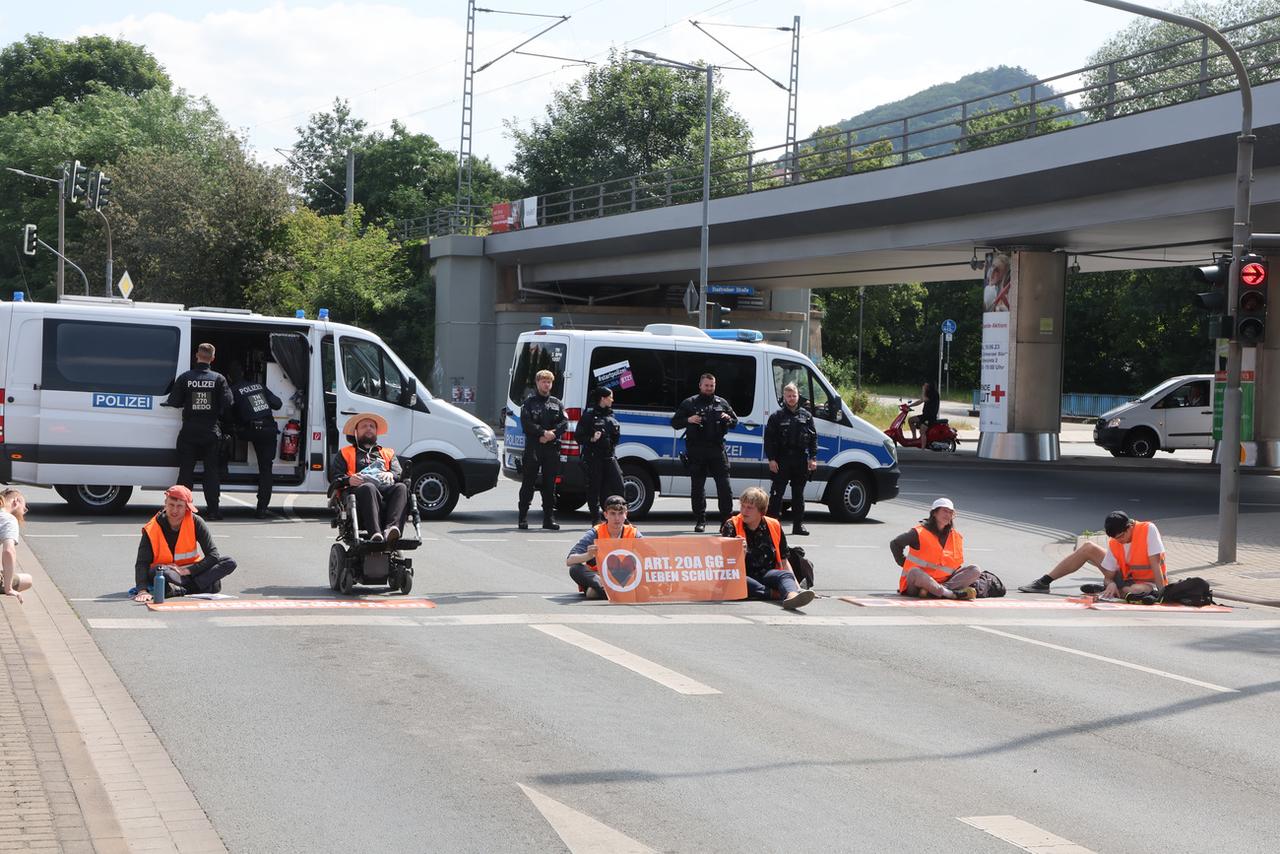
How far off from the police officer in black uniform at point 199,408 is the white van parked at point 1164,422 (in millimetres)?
25935

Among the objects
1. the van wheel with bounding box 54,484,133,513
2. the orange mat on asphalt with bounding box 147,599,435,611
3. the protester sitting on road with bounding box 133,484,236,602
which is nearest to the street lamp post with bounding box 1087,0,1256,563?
the orange mat on asphalt with bounding box 147,599,435,611

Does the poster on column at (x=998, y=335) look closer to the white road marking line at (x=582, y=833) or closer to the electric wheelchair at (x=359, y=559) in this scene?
the electric wheelchair at (x=359, y=559)

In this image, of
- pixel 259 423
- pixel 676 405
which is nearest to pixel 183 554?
pixel 259 423

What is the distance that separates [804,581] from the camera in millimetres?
13383

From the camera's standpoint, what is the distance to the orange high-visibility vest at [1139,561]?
47.3 ft

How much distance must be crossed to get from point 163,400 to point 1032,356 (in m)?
21.8

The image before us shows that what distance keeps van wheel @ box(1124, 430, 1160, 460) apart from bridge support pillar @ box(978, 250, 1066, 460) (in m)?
4.18

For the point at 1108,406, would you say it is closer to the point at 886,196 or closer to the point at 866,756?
the point at 886,196

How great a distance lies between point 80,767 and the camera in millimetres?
6703

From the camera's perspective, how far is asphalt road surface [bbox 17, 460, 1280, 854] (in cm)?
630

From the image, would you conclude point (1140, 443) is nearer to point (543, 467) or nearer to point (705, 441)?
point (705, 441)

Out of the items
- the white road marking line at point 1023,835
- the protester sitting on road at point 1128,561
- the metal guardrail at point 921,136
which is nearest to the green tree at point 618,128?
the metal guardrail at point 921,136

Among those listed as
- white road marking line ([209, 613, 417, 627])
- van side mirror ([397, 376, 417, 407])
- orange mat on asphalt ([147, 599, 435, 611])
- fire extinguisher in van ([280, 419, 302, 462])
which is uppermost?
van side mirror ([397, 376, 417, 407])

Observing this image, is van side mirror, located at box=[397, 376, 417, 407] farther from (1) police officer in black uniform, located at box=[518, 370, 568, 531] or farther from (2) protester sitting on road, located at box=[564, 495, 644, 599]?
(2) protester sitting on road, located at box=[564, 495, 644, 599]
